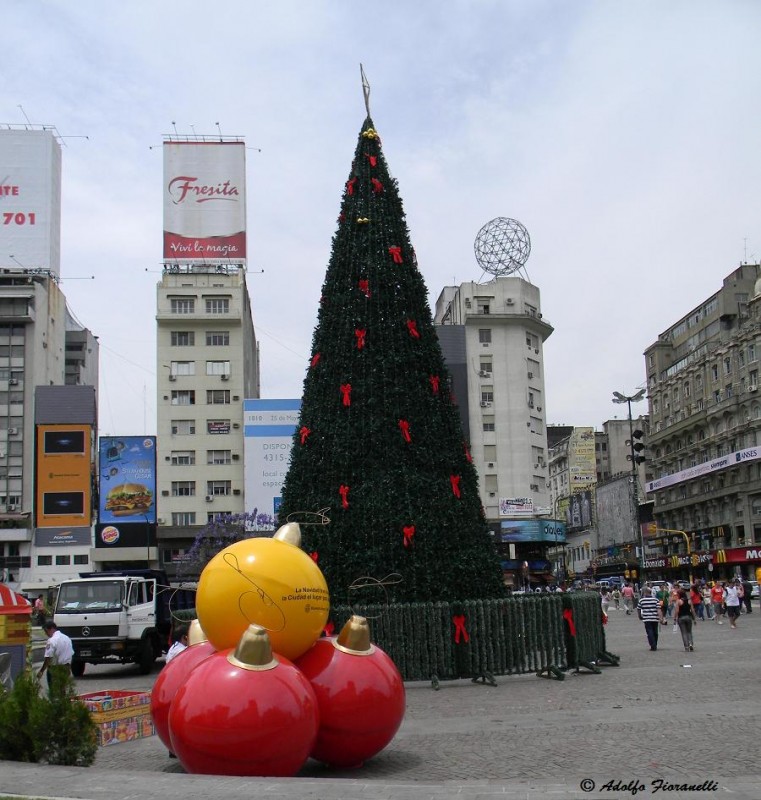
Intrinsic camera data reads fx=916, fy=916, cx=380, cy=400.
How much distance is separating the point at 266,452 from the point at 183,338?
1223cm

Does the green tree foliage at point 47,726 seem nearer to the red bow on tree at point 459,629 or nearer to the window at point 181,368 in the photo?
the red bow on tree at point 459,629

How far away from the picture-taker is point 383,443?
17.2m

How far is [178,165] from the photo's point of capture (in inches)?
2955

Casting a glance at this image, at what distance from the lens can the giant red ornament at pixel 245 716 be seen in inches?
304

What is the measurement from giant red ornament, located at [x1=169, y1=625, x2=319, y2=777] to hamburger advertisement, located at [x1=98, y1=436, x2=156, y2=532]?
6516 cm

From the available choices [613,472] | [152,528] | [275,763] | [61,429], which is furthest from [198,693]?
[613,472]

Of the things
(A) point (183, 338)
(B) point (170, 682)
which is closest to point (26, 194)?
(A) point (183, 338)

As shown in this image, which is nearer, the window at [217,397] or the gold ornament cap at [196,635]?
the gold ornament cap at [196,635]

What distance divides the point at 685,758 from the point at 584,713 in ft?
11.5

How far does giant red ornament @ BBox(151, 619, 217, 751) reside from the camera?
28.6 ft

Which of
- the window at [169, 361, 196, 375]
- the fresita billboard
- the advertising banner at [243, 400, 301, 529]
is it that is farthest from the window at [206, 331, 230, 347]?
the advertising banner at [243, 400, 301, 529]

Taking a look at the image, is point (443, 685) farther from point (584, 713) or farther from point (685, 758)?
point (685, 758)

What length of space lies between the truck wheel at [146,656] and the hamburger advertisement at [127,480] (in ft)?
161

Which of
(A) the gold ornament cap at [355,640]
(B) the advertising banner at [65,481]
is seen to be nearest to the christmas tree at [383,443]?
(A) the gold ornament cap at [355,640]
